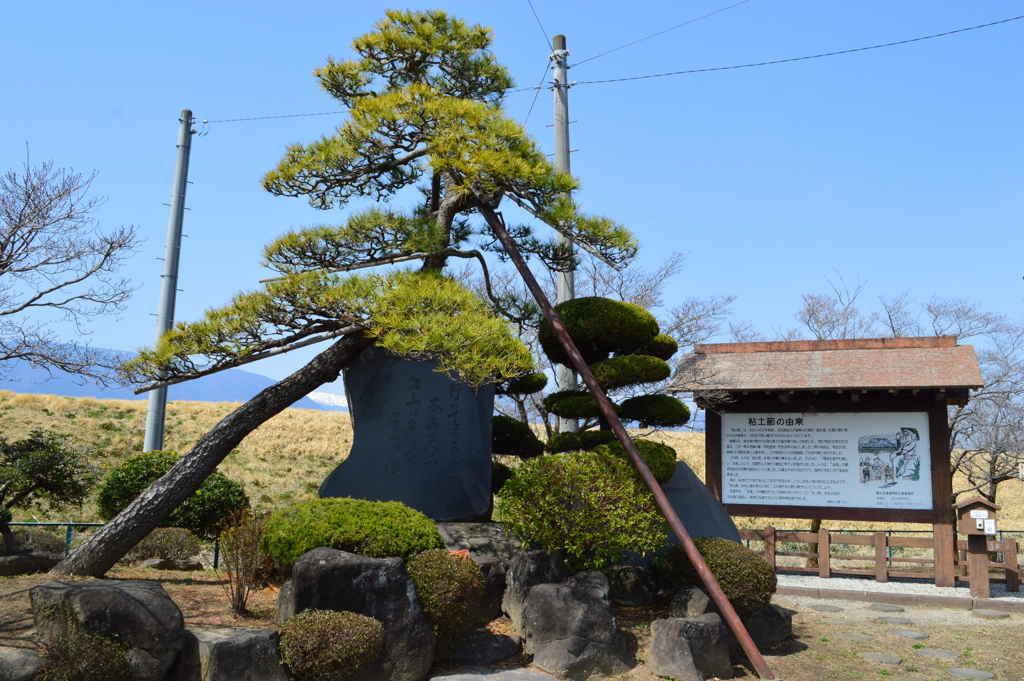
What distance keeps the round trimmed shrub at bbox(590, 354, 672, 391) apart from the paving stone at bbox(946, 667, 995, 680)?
406 centimetres

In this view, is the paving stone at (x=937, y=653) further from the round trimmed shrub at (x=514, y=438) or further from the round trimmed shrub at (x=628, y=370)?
the round trimmed shrub at (x=514, y=438)

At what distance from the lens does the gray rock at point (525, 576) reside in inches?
285

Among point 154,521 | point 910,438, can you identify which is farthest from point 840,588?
point 154,521

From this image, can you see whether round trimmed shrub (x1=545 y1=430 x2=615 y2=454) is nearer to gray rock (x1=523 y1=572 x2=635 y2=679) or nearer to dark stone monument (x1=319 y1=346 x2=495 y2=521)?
dark stone monument (x1=319 y1=346 x2=495 y2=521)

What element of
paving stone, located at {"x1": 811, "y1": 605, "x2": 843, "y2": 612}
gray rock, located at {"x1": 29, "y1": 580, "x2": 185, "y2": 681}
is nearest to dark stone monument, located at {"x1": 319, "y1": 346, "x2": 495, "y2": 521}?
gray rock, located at {"x1": 29, "y1": 580, "x2": 185, "y2": 681}

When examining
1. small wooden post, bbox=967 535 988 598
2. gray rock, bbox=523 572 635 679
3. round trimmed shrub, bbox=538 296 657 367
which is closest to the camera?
gray rock, bbox=523 572 635 679

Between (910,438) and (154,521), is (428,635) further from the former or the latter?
(910,438)

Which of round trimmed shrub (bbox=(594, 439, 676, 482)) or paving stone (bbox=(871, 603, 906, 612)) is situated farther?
paving stone (bbox=(871, 603, 906, 612))

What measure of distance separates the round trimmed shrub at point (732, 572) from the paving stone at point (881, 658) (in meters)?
1.04

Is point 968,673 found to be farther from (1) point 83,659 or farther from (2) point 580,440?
(1) point 83,659

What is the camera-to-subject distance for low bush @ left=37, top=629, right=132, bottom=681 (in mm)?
4871

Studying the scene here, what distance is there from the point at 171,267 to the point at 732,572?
857cm

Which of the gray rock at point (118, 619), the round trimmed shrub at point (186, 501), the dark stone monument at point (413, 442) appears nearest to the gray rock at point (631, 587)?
the dark stone monument at point (413, 442)

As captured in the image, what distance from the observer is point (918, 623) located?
914 cm
